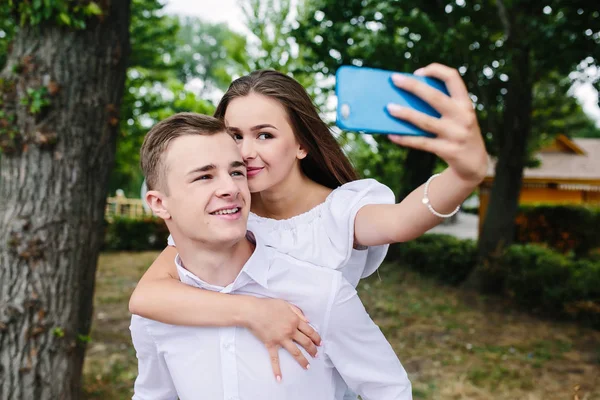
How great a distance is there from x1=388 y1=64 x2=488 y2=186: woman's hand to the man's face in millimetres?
631

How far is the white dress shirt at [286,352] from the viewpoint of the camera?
163 cm

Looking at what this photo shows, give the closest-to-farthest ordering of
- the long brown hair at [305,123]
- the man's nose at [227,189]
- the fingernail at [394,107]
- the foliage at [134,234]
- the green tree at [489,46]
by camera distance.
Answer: the fingernail at [394,107]
the man's nose at [227,189]
the long brown hair at [305,123]
the green tree at [489,46]
the foliage at [134,234]

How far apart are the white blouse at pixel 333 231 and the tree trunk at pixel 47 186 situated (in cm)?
210

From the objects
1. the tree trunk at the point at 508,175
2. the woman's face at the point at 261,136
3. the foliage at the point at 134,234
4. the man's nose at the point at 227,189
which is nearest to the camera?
the man's nose at the point at 227,189

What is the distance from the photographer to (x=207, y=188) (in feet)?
5.02

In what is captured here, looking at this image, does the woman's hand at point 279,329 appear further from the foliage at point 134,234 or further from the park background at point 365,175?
the foliage at point 134,234

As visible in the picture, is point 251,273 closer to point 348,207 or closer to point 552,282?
point 348,207

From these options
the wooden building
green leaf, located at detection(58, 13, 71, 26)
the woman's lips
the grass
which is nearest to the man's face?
the woman's lips

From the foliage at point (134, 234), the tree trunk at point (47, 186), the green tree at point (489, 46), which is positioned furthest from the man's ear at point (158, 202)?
the foliage at point (134, 234)

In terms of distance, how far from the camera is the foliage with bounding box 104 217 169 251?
17.4 metres

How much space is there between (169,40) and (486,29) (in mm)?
12603

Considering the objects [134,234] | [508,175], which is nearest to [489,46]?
[508,175]

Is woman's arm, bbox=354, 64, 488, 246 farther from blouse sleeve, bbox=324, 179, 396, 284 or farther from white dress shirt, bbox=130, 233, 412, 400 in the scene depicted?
white dress shirt, bbox=130, 233, 412, 400

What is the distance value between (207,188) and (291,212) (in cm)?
47
